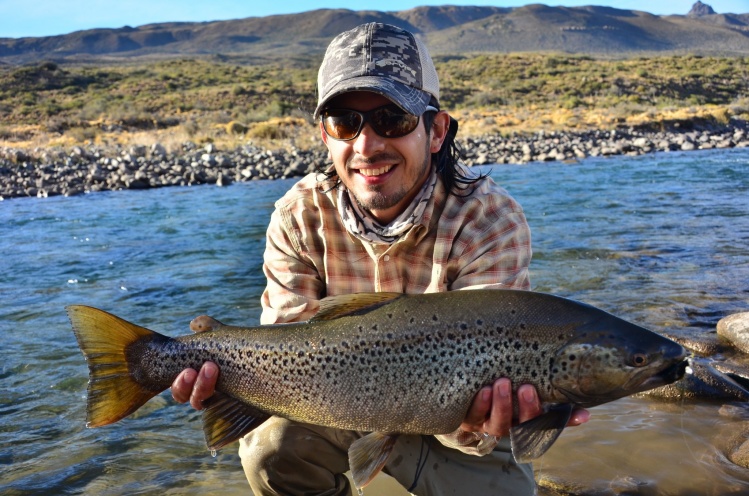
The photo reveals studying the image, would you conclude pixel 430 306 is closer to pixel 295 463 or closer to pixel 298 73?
pixel 295 463

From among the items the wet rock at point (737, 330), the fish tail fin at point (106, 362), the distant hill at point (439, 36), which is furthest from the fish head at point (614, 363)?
the distant hill at point (439, 36)

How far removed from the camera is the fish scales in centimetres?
Result: 229

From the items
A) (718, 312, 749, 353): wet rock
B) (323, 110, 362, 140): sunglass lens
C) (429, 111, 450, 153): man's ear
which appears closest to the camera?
(323, 110, 362, 140): sunglass lens

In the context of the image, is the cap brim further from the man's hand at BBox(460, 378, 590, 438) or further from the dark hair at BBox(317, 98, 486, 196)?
the man's hand at BBox(460, 378, 590, 438)

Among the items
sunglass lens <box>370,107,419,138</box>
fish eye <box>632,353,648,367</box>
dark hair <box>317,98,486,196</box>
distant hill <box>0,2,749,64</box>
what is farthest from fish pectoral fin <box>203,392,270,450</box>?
distant hill <box>0,2,749,64</box>

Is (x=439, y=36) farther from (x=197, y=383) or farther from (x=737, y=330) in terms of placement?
(x=197, y=383)

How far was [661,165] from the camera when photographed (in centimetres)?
1748

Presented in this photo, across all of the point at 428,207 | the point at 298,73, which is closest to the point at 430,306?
the point at 428,207

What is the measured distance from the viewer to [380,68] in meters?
2.77

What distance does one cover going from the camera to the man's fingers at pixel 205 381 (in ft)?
8.18

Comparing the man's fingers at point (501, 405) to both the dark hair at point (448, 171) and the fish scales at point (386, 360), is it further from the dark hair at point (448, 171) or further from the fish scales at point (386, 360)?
the dark hair at point (448, 171)

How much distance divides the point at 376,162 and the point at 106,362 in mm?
1204

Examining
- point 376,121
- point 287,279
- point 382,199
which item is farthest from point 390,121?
point 287,279

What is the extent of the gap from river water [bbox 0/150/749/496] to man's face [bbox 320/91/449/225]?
4.59 feet
